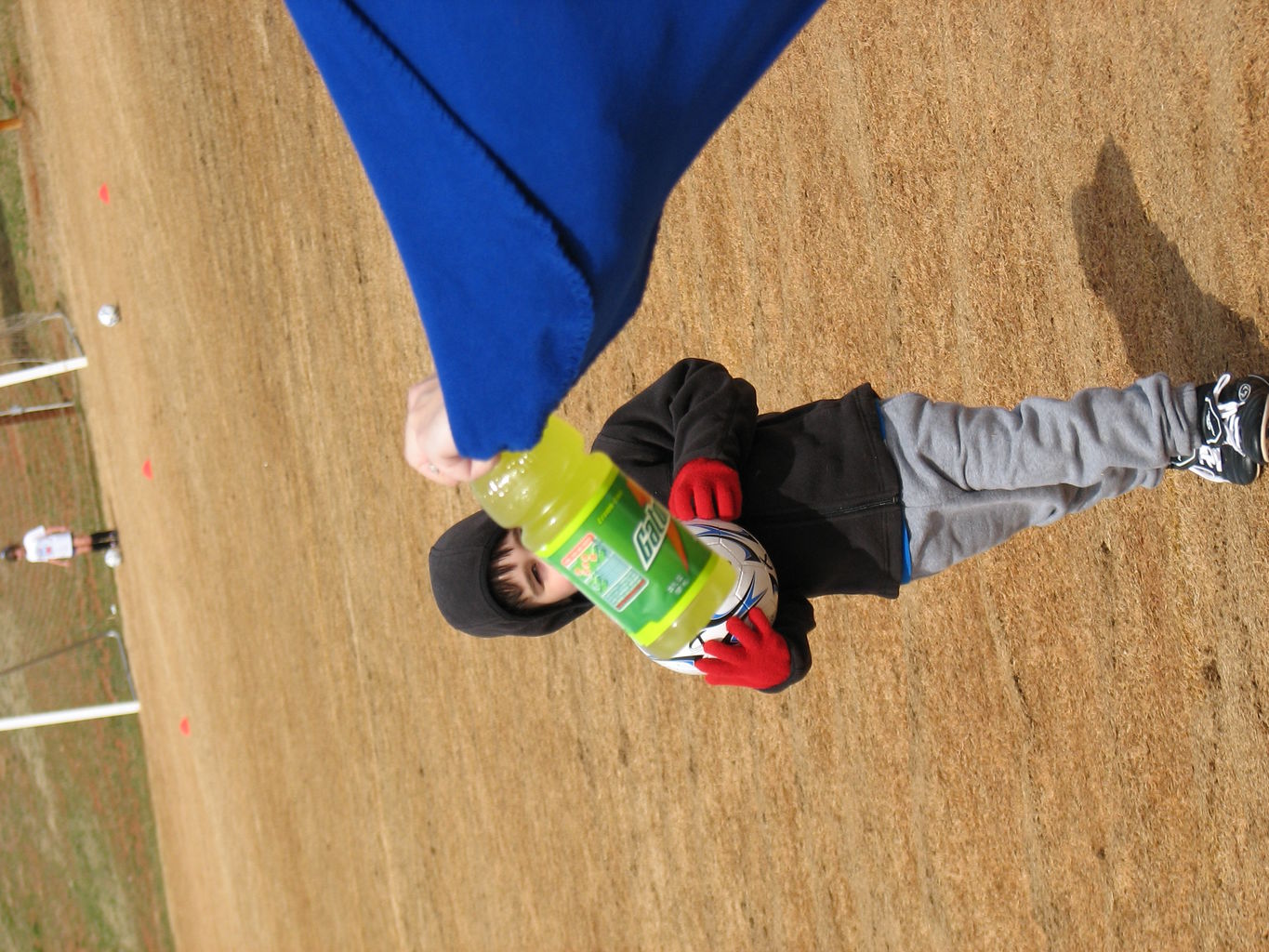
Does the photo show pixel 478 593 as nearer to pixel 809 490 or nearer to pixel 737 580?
pixel 737 580

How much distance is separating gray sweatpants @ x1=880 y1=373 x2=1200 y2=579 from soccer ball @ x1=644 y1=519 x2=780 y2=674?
0.25 m

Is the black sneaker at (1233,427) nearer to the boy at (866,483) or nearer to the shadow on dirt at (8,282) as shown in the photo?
the boy at (866,483)

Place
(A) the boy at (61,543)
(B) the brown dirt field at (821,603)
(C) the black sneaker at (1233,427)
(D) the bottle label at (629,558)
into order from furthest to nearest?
1. (A) the boy at (61,543)
2. (B) the brown dirt field at (821,603)
3. (C) the black sneaker at (1233,427)
4. (D) the bottle label at (629,558)

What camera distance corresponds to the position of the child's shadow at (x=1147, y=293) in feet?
5.08

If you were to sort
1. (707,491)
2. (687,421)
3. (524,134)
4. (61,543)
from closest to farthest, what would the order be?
1. (524,134)
2. (707,491)
3. (687,421)
4. (61,543)

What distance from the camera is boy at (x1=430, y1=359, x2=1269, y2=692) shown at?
4.56 feet

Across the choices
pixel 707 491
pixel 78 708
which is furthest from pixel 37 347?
pixel 707 491

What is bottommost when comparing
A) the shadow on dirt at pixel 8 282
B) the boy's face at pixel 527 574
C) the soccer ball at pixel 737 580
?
the soccer ball at pixel 737 580

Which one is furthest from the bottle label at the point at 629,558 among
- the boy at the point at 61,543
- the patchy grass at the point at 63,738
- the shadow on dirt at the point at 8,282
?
the shadow on dirt at the point at 8,282

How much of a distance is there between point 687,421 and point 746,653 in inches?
16.5

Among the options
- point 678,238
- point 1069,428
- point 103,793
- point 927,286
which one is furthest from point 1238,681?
point 103,793

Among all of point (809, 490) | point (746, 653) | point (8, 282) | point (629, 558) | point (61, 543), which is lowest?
point (746, 653)

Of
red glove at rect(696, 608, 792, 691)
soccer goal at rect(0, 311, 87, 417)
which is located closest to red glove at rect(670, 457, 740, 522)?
red glove at rect(696, 608, 792, 691)

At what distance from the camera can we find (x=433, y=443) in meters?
0.82
